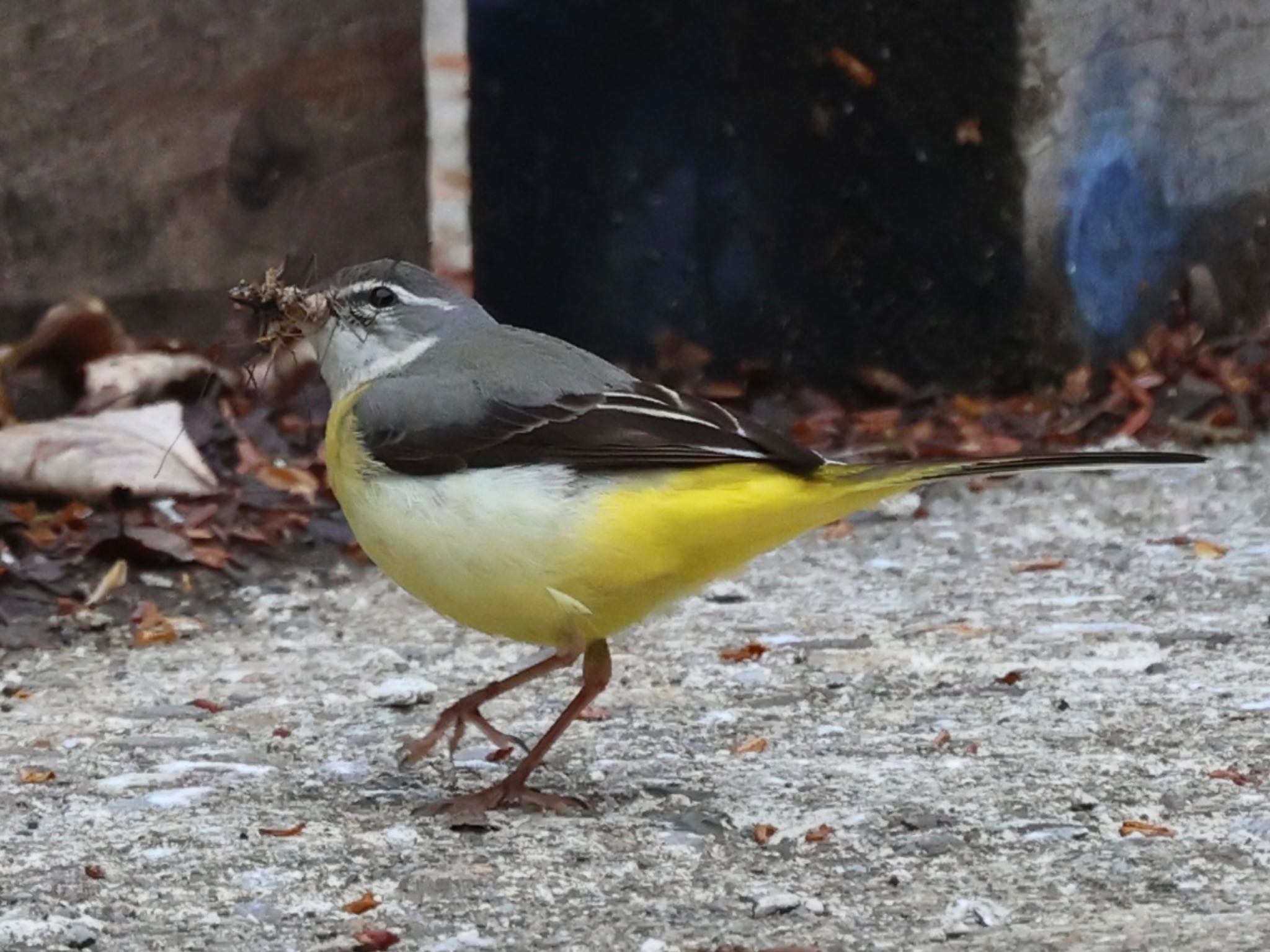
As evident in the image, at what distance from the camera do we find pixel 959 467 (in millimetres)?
4027

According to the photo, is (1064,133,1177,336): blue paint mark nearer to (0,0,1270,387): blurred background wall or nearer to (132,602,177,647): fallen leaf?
(0,0,1270,387): blurred background wall

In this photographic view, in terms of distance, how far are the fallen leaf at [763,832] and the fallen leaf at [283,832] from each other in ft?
2.85

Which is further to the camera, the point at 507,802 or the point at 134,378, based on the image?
the point at 134,378

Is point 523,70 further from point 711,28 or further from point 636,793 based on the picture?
point 636,793

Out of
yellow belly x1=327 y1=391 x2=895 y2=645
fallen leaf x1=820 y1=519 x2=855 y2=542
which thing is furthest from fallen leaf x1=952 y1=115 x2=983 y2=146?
yellow belly x1=327 y1=391 x2=895 y2=645

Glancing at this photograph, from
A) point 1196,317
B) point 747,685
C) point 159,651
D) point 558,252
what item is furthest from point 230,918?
point 1196,317

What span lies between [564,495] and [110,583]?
2292 mm

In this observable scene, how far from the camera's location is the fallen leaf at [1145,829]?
3.62 m

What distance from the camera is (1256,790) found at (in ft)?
12.6

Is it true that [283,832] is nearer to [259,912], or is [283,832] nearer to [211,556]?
[259,912]

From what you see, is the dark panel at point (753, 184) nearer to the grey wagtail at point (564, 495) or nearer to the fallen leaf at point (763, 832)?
the grey wagtail at point (564, 495)

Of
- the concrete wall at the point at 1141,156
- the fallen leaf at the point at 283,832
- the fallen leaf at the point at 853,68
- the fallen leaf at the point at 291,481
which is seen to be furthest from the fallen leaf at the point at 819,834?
the fallen leaf at the point at 853,68

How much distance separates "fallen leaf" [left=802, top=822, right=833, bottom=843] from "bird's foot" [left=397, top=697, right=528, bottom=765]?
33.2 inches

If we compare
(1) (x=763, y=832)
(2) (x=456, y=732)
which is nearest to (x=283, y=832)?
(2) (x=456, y=732)
